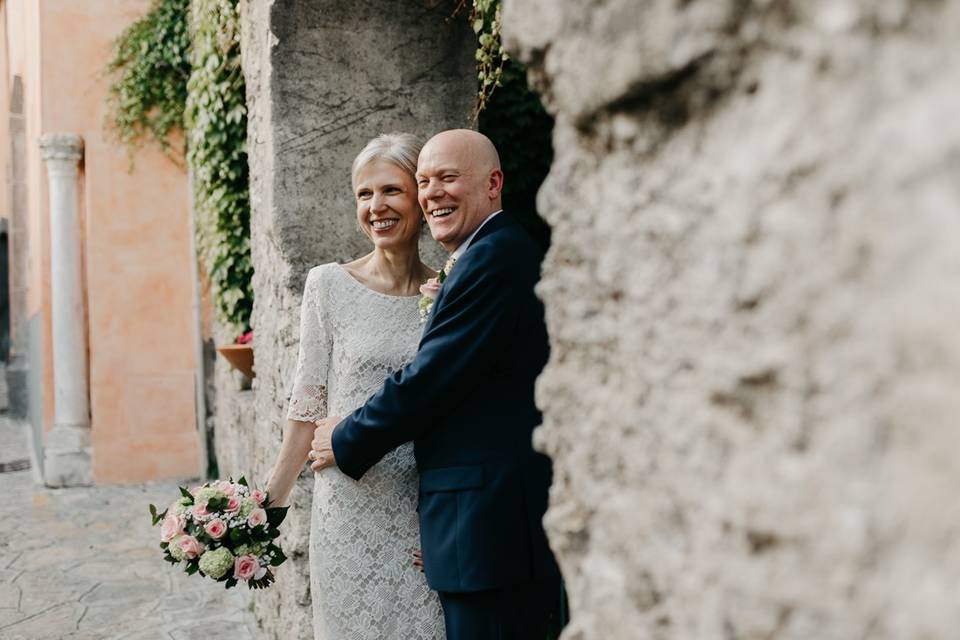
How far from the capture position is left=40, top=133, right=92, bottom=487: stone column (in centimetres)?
741

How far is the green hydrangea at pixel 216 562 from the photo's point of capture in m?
2.28

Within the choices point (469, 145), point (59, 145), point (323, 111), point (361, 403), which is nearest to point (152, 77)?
point (59, 145)

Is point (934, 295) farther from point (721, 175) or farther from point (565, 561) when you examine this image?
point (565, 561)

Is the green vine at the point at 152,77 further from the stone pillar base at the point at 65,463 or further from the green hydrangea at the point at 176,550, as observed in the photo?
the green hydrangea at the point at 176,550

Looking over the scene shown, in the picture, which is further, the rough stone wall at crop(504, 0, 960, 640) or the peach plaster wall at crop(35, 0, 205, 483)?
the peach plaster wall at crop(35, 0, 205, 483)

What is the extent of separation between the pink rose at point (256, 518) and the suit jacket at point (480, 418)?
Result: 1.80ft

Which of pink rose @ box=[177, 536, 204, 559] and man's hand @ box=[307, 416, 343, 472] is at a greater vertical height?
man's hand @ box=[307, 416, 343, 472]

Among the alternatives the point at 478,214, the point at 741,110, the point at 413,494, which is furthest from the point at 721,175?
the point at 413,494

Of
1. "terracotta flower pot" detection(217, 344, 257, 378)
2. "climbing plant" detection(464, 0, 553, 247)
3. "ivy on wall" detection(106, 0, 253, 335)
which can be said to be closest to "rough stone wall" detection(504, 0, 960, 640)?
"terracotta flower pot" detection(217, 344, 257, 378)

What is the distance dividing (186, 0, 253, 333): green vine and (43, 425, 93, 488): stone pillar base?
2271 millimetres

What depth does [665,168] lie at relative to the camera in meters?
0.82

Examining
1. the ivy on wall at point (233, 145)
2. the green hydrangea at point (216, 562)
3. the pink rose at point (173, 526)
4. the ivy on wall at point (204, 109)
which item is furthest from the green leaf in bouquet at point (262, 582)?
the ivy on wall at point (204, 109)

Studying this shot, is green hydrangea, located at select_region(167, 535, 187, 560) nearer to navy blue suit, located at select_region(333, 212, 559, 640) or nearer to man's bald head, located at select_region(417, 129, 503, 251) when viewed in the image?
navy blue suit, located at select_region(333, 212, 559, 640)

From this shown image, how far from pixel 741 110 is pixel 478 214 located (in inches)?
52.8
